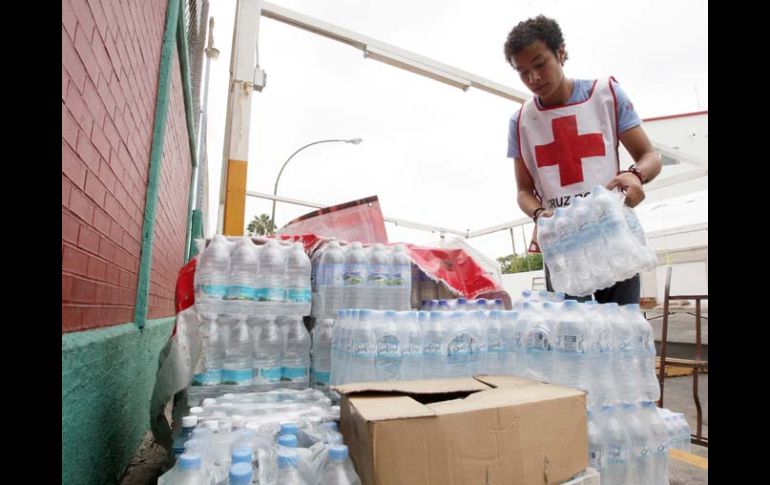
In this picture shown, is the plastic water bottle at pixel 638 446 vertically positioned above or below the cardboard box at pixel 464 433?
below

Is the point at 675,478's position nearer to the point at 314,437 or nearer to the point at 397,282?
the point at 397,282

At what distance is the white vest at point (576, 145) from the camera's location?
2.87 m

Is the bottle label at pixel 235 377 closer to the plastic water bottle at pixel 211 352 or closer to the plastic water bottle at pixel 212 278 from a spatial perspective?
the plastic water bottle at pixel 211 352

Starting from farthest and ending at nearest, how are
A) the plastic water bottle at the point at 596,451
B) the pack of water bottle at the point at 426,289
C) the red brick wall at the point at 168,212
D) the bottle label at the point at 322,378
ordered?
the red brick wall at the point at 168,212 → the pack of water bottle at the point at 426,289 → the bottle label at the point at 322,378 → the plastic water bottle at the point at 596,451

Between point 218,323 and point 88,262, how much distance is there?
3.22 feet

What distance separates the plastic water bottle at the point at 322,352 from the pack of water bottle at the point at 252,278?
0.21 metres

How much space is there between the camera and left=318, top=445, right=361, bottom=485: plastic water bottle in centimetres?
150

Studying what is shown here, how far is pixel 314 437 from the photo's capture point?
178cm

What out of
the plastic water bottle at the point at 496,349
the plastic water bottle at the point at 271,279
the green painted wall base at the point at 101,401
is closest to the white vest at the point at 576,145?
the plastic water bottle at the point at 496,349

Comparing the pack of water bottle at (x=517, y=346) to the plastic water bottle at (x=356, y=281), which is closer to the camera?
the pack of water bottle at (x=517, y=346)

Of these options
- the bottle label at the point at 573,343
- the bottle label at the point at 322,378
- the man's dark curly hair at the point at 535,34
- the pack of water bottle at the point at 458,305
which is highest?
the man's dark curly hair at the point at 535,34

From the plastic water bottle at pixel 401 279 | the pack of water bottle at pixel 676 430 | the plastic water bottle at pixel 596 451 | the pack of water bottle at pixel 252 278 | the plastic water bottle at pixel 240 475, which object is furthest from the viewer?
the plastic water bottle at pixel 401 279

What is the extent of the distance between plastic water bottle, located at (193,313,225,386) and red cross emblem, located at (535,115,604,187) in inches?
96.3

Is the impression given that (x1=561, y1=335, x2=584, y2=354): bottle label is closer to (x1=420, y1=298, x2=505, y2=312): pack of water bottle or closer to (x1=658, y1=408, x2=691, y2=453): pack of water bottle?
(x1=658, y1=408, x2=691, y2=453): pack of water bottle
